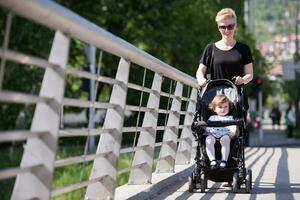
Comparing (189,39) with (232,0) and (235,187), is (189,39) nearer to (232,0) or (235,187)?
(232,0)

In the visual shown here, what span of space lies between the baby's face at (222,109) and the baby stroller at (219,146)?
0.29 ft

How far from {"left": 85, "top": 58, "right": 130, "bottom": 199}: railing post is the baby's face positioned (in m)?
1.81

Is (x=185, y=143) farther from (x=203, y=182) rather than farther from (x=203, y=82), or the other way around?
(x=203, y=182)

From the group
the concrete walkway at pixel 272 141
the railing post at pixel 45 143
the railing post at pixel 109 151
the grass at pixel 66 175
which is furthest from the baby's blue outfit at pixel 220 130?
the concrete walkway at pixel 272 141

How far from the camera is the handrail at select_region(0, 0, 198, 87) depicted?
4.61 meters

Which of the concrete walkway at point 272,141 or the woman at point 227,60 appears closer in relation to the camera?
the woman at point 227,60

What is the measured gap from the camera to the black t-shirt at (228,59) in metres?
Result: 9.67

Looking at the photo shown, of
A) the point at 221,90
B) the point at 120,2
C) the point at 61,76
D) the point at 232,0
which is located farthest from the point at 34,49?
the point at 61,76

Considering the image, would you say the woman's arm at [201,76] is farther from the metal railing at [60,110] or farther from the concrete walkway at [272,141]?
the concrete walkway at [272,141]

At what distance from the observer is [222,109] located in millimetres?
9148

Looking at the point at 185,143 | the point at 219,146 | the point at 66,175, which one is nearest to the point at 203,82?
the point at 219,146

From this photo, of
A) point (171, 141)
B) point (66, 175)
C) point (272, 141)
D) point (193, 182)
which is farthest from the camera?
A: point (272, 141)

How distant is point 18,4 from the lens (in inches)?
175

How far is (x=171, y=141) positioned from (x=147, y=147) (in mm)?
2208
